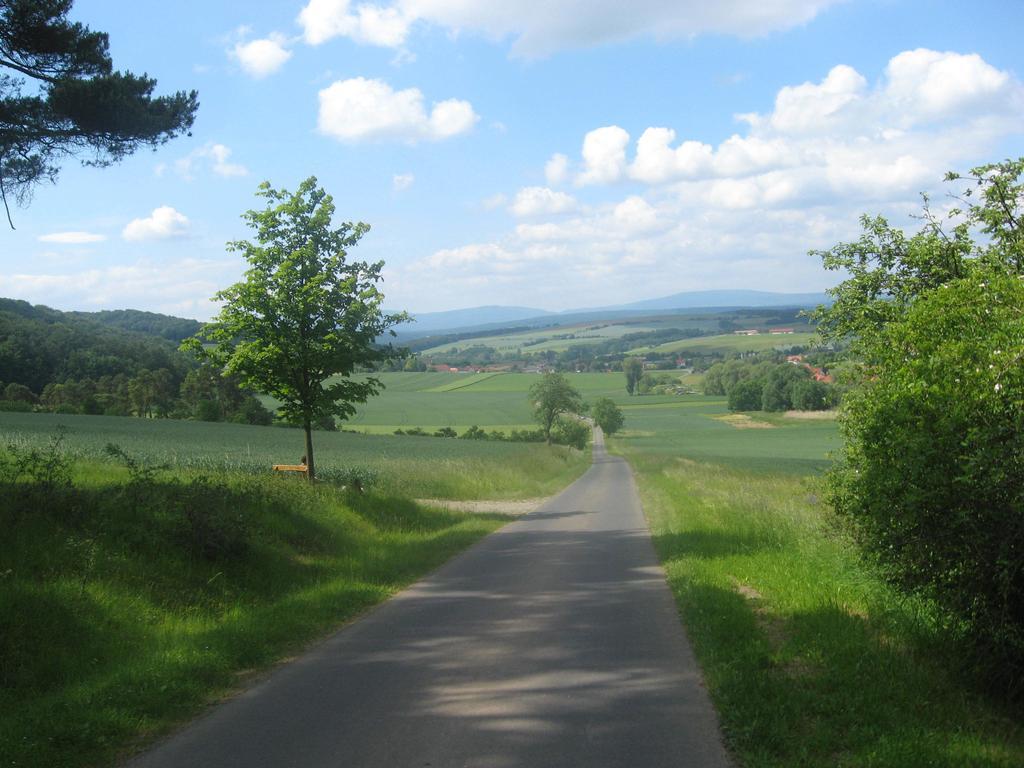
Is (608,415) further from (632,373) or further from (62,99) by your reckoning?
(62,99)

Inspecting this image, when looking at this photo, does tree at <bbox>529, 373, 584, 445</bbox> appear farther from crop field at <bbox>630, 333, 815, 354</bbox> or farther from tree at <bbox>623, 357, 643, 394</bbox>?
tree at <bbox>623, 357, 643, 394</bbox>

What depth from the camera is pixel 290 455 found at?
111 feet

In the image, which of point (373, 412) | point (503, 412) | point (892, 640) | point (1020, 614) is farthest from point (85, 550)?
point (503, 412)

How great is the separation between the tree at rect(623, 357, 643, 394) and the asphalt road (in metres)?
136

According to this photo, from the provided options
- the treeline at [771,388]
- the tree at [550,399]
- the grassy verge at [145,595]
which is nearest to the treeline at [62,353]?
the grassy verge at [145,595]

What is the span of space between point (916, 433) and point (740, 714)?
235 centimetres

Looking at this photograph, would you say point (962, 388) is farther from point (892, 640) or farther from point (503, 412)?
point (503, 412)

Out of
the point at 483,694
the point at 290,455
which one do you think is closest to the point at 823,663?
the point at 483,694

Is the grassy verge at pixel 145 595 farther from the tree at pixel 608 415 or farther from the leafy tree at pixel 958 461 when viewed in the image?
the tree at pixel 608 415

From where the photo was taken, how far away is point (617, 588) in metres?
10.8

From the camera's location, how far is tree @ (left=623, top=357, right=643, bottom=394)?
146m

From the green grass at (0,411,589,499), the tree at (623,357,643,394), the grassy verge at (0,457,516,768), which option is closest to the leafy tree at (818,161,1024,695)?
the grassy verge at (0,457,516,768)

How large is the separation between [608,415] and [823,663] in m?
106

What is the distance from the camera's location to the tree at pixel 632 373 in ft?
480
